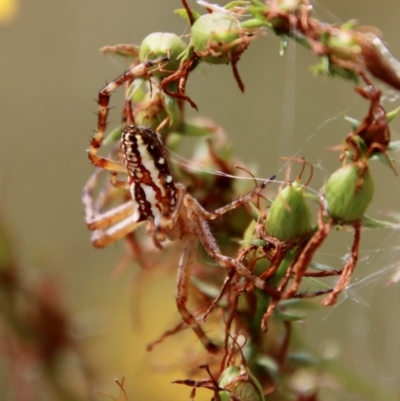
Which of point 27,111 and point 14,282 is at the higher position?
point 27,111

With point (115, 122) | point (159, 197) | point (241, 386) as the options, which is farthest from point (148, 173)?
point (115, 122)

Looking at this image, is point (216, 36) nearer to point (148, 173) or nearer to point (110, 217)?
point (148, 173)

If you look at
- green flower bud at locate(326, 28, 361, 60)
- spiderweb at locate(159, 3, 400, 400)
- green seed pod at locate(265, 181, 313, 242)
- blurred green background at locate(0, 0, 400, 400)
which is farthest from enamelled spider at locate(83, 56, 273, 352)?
spiderweb at locate(159, 3, 400, 400)

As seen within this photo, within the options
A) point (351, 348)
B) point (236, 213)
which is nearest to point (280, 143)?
point (351, 348)

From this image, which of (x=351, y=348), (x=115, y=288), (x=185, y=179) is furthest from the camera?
(x=115, y=288)

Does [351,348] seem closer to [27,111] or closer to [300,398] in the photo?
[300,398]

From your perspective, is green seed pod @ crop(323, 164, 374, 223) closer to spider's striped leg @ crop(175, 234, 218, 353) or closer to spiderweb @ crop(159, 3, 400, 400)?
spider's striped leg @ crop(175, 234, 218, 353)
